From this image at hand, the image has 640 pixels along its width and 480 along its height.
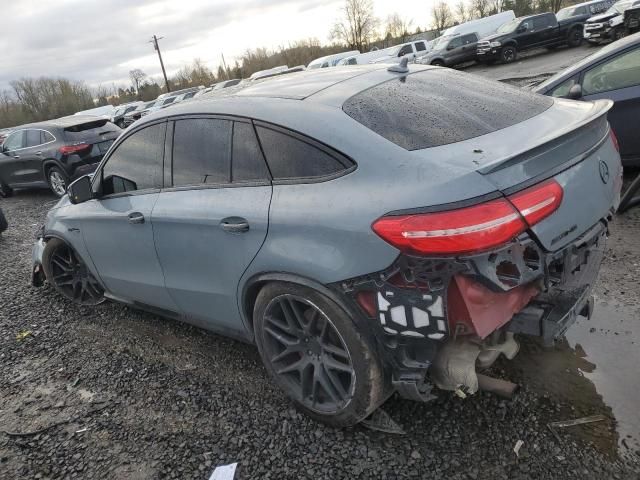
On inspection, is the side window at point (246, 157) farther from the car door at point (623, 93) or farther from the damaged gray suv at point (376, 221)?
the car door at point (623, 93)

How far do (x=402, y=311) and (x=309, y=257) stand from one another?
19.3 inches

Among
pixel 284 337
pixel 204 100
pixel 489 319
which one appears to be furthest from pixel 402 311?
pixel 204 100

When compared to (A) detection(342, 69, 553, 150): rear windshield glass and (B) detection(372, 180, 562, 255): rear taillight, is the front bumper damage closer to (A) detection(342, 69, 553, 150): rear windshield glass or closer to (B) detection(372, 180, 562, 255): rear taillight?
(B) detection(372, 180, 562, 255): rear taillight

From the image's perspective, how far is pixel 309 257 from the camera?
223 centimetres

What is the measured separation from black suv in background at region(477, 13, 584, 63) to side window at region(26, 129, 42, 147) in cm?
1985

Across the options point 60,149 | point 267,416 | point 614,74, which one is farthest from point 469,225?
point 60,149

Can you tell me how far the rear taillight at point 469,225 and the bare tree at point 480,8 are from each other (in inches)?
2626

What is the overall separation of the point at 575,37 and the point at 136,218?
84.4 feet

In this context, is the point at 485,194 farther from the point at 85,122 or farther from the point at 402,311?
the point at 85,122

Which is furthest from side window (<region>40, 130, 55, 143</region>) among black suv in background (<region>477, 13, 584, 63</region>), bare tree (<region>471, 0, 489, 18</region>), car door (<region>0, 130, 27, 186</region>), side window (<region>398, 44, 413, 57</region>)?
bare tree (<region>471, 0, 489, 18</region>)

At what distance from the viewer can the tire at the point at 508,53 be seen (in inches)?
900

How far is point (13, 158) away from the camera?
1061cm

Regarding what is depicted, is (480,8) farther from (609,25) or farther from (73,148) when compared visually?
(73,148)

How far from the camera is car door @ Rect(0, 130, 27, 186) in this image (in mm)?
10477
